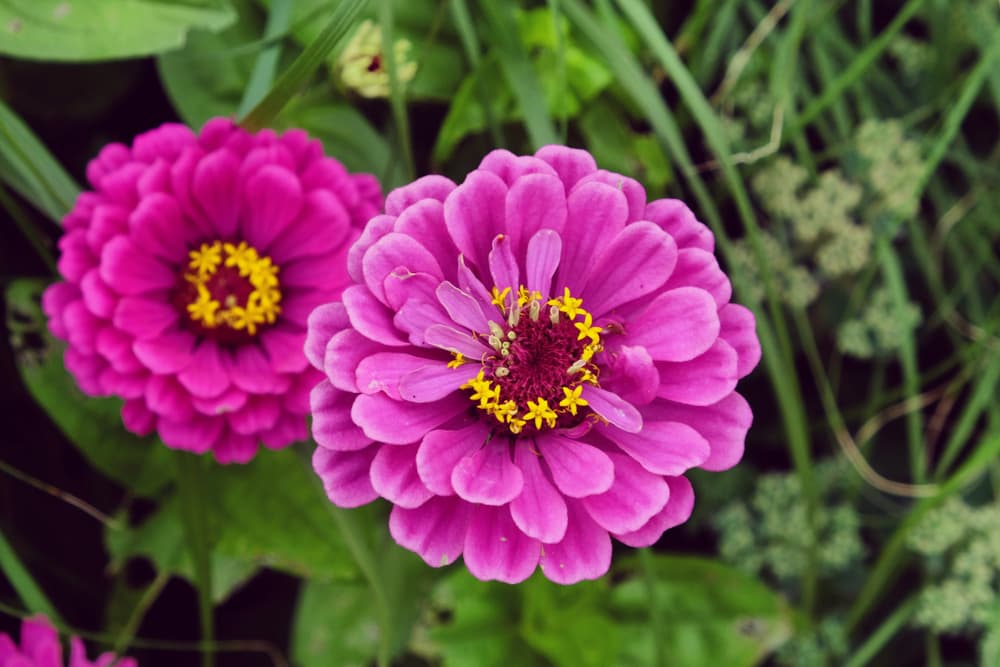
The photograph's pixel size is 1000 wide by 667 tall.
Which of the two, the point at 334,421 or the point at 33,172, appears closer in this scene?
the point at 334,421

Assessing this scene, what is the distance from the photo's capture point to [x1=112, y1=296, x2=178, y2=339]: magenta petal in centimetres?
62

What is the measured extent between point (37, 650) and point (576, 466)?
1.22ft

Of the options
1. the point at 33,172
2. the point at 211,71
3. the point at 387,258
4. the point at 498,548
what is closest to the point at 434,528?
the point at 498,548

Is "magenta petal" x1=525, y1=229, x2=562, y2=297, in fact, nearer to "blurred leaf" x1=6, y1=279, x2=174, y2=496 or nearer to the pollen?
the pollen

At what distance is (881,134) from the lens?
2.85 ft

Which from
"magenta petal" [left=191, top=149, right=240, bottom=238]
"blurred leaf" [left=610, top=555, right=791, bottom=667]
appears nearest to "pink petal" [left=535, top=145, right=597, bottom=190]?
"magenta petal" [left=191, top=149, right=240, bottom=238]

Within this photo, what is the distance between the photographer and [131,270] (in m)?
0.64

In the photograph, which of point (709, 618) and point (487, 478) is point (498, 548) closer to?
point (487, 478)

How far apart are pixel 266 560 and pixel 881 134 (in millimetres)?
643

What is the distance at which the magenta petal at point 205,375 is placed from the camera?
0.62 m

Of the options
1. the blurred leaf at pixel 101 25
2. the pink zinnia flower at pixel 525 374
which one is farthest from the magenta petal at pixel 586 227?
the blurred leaf at pixel 101 25

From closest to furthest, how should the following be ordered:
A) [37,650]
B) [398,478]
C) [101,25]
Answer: [398,478] < [37,650] < [101,25]

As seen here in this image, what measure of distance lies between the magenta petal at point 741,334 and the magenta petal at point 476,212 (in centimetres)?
13

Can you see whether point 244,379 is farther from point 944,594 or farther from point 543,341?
point 944,594
